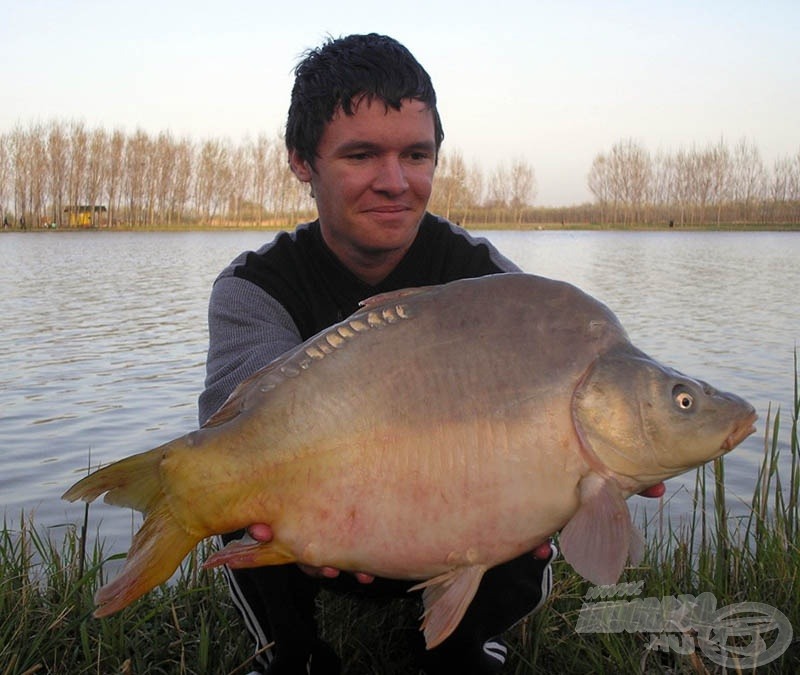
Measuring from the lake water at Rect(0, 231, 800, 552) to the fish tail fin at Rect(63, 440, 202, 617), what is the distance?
6.16ft

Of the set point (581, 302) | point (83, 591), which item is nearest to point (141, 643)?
point (83, 591)

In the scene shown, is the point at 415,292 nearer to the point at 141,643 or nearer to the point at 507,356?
the point at 507,356

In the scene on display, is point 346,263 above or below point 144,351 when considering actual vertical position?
above

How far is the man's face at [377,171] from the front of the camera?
2.54m

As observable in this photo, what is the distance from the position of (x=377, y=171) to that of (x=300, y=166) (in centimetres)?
39

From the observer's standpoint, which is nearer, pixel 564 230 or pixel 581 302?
pixel 581 302

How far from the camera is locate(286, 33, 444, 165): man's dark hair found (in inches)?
101

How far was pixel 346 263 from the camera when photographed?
2729 millimetres

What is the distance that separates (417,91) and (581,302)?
1097mm

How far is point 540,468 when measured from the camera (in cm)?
161

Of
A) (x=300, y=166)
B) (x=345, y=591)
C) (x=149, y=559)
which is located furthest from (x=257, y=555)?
(x=300, y=166)
